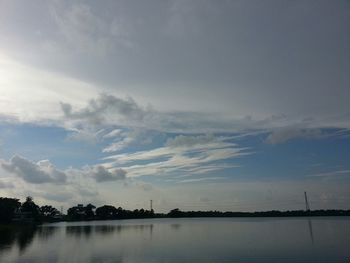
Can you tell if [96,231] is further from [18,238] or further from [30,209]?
[30,209]

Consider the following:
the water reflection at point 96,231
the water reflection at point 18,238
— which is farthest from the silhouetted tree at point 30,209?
the water reflection at point 18,238

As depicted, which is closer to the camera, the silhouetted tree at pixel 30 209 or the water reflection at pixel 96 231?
the water reflection at pixel 96 231

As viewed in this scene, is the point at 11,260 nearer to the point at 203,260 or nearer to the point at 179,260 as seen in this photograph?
the point at 179,260

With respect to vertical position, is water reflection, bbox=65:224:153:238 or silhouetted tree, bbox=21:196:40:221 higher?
silhouetted tree, bbox=21:196:40:221

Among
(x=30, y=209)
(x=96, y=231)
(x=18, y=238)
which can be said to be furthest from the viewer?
(x=30, y=209)

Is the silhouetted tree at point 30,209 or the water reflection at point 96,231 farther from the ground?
the silhouetted tree at point 30,209

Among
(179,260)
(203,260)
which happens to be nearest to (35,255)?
(179,260)

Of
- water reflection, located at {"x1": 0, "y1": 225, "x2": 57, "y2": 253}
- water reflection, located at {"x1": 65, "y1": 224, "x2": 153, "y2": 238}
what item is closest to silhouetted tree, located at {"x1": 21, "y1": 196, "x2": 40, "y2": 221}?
water reflection, located at {"x1": 65, "y1": 224, "x2": 153, "y2": 238}

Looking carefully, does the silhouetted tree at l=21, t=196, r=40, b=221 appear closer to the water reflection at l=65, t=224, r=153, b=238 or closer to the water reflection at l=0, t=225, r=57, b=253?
the water reflection at l=65, t=224, r=153, b=238

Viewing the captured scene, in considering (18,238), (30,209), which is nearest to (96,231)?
(18,238)

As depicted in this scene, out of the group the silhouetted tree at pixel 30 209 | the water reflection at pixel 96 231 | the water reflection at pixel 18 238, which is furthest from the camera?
the silhouetted tree at pixel 30 209

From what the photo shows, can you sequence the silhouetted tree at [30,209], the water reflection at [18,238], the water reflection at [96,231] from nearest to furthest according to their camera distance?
the water reflection at [18,238], the water reflection at [96,231], the silhouetted tree at [30,209]

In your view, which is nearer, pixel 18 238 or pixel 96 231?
pixel 18 238

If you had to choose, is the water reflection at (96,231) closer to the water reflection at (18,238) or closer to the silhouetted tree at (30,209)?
the water reflection at (18,238)
